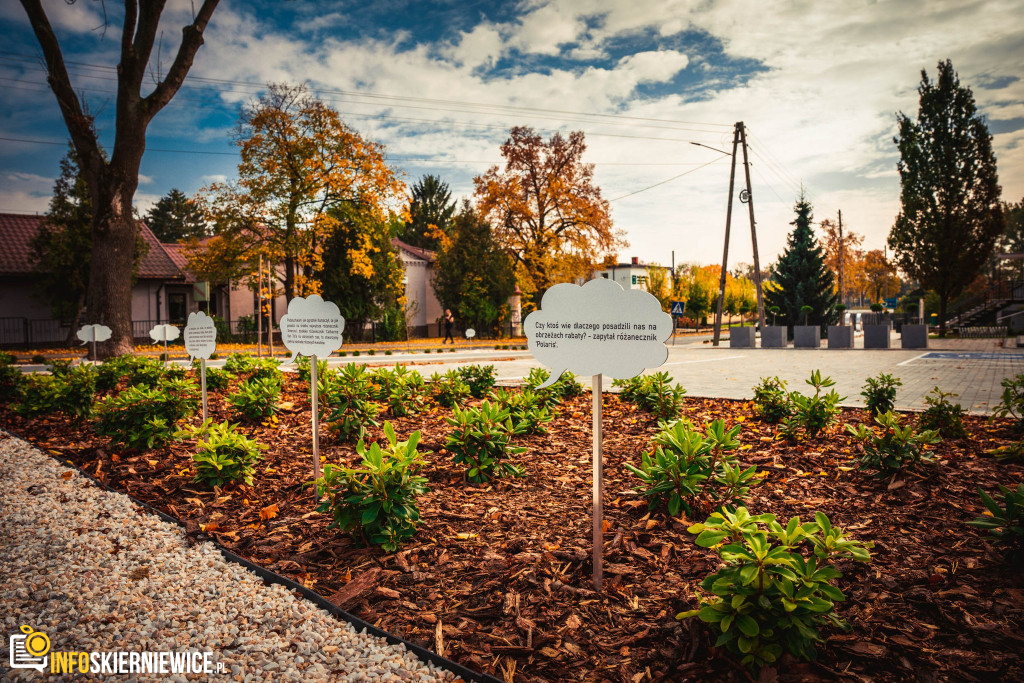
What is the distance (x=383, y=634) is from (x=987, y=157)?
144 feet

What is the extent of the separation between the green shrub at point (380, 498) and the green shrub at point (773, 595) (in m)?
1.83

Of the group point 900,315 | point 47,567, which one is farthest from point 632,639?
point 900,315

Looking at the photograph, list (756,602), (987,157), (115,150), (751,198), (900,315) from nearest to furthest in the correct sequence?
1. (756,602)
2. (115,150)
3. (751,198)
4. (987,157)
5. (900,315)

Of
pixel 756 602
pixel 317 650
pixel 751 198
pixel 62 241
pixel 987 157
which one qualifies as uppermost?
pixel 987 157

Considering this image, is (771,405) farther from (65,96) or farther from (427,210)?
(427,210)

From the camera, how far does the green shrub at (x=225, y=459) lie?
473 cm

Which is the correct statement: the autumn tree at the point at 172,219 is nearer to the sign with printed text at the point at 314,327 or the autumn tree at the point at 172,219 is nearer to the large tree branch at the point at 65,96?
the large tree branch at the point at 65,96

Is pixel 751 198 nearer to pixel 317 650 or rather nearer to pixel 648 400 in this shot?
pixel 648 400

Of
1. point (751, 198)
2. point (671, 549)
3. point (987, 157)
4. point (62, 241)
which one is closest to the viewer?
point (671, 549)

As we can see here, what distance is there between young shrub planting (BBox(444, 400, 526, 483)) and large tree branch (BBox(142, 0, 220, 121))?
13.8 meters

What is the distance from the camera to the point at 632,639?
2.58m

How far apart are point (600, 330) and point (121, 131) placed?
15262 millimetres

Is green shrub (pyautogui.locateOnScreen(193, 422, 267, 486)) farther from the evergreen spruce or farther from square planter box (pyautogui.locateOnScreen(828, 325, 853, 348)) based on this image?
the evergreen spruce

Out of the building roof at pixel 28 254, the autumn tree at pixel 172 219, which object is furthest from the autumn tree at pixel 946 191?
the autumn tree at pixel 172 219
